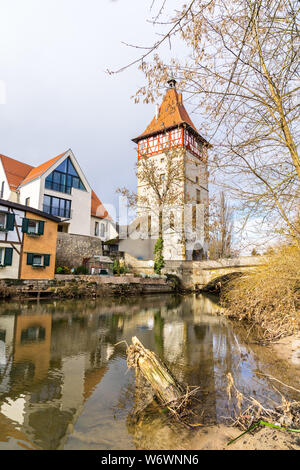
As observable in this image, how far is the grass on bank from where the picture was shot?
6.11 meters

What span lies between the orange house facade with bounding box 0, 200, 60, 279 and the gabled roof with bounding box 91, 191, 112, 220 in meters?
10.9

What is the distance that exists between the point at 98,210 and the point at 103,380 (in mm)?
27830

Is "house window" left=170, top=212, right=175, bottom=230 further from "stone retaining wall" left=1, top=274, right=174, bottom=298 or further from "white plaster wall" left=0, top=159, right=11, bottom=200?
"white plaster wall" left=0, top=159, right=11, bottom=200

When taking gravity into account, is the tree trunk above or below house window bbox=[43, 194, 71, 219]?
below

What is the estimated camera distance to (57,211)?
78.7ft

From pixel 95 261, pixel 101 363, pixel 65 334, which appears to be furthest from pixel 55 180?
pixel 101 363

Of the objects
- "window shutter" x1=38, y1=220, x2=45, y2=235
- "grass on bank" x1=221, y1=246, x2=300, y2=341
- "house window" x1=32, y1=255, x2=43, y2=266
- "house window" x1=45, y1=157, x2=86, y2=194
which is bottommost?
"grass on bank" x1=221, y1=246, x2=300, y2=341

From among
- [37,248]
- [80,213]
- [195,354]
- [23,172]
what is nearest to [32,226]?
[37,248]

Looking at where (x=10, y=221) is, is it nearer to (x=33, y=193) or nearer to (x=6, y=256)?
(x=6, y=256)

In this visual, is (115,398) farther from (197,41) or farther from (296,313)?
(296,313)

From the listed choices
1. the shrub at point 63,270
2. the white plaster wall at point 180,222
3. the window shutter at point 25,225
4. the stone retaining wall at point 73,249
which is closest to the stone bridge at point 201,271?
the white plaster wall at point 180,222

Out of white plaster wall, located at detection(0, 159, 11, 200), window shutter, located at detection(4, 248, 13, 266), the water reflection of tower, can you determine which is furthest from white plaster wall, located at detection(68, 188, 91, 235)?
the water reflection of tower

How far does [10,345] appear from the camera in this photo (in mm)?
5785
